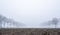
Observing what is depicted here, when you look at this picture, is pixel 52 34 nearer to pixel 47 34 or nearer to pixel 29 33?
pixel 47 34

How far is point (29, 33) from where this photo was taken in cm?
266

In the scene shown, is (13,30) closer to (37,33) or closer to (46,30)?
(37,33)

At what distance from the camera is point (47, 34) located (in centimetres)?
270

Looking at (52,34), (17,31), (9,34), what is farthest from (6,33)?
(52,34)

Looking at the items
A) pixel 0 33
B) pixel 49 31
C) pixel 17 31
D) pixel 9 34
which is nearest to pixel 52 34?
pixel 49 31

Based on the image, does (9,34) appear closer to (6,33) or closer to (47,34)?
(6,33)

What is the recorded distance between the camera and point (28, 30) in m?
2.70

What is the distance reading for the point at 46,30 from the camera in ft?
8.97

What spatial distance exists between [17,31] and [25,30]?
0.24m

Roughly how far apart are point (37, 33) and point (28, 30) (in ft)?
0.91

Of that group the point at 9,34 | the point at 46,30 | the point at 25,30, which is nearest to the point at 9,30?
the point at 9,34

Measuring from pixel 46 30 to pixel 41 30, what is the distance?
158mm

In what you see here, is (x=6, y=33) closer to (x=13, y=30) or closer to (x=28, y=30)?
(x=13, y=30)

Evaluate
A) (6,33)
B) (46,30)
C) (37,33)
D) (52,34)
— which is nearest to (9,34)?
(6,33)
